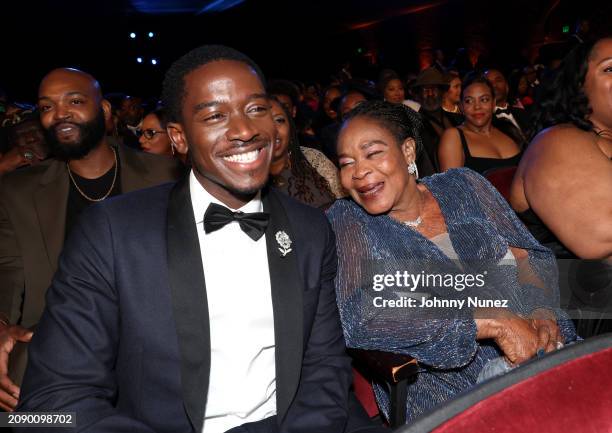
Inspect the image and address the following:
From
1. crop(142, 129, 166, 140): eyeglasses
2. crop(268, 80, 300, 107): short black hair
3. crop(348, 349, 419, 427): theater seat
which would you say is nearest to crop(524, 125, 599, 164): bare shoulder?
crop(348, 349, 419, 427): theater seat

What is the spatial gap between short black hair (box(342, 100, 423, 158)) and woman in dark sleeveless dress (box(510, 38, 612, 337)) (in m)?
0.56

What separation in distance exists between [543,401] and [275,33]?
17794mm

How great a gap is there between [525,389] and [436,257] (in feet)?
5.01

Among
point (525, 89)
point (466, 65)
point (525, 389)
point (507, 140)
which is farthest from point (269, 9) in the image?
point (525, 389)

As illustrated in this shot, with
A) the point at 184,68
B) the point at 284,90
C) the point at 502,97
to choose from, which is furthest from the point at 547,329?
the point at 502,97

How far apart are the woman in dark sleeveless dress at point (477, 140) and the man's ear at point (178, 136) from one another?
9.83 ft

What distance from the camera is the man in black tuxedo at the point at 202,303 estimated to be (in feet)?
4.62

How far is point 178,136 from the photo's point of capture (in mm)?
1675

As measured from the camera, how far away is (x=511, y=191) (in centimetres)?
255

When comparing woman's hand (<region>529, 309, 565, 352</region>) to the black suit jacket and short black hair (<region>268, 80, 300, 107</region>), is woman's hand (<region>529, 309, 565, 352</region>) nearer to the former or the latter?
the black suit jacket

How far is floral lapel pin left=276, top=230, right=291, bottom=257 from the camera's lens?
5.52 feet

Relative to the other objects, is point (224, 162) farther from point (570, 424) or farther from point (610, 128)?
point (610, 128)

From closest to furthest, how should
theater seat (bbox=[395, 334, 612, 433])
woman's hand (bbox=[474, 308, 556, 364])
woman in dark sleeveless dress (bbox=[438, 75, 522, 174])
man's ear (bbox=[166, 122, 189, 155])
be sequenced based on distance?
1. theater seat (bbox=[395, 334, 612, 433])
2. man's ear (bbox=[166, 122, 189, 155])
3. woman's hand (bbox=[474, 308, 556, 364])
4. woman in dark sleeveless dress (bbox=[438, 75, 522, 174])

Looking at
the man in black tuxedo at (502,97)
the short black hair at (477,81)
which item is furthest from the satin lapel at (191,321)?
the man in black tuxedo at (502,97)
